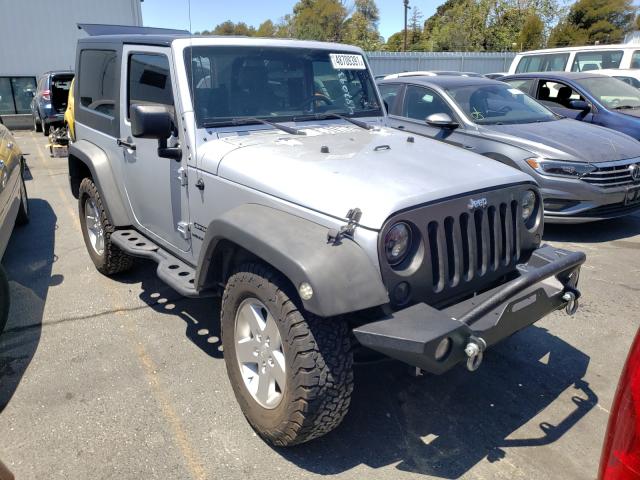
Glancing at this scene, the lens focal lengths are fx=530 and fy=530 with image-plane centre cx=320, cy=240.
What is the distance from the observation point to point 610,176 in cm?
588

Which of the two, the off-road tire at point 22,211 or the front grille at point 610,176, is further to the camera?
the off-road tire at point 22,211

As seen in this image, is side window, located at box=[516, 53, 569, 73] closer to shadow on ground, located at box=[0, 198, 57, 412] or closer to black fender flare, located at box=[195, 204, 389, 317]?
shadow on ground, located at box=[0, 198, 57, 412]

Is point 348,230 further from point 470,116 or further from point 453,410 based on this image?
point 470,116

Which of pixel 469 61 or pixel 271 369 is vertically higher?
pixel 469 61

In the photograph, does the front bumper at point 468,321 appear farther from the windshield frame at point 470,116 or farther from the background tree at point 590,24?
the background tree at point 590,24

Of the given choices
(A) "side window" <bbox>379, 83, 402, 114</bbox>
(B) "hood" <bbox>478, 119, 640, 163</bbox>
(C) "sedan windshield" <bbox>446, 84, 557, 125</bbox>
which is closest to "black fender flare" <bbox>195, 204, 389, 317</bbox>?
(B) "hood" <bbox>478, 119, 640, 163</bbox>

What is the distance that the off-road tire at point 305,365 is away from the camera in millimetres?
2424

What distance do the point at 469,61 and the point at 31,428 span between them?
23169mm

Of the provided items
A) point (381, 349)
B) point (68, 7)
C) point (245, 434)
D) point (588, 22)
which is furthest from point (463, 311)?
point (588, 22)

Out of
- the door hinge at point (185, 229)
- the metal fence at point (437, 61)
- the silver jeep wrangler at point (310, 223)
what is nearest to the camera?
the silver jeep wrangler at point (310, 223)

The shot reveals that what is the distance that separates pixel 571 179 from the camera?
584 centimetres

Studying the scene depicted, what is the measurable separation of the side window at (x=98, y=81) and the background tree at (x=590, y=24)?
144 feet

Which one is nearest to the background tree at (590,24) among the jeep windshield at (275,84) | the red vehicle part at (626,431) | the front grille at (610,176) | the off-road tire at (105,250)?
the front grille at (610,176)

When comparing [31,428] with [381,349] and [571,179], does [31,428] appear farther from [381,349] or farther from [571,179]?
[571,179]
